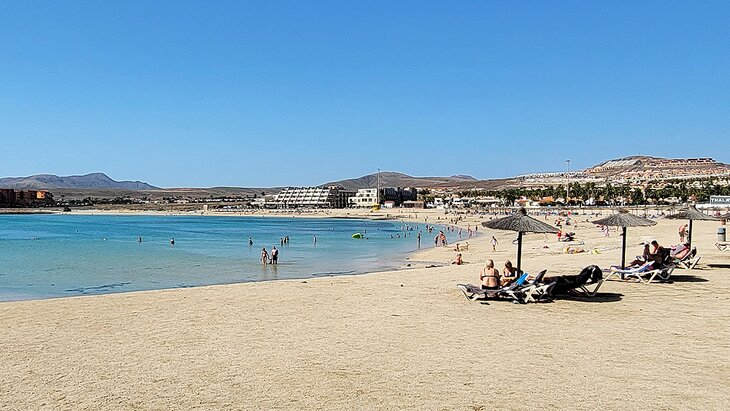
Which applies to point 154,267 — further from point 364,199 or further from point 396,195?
point 396,195

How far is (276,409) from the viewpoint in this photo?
4.85 metres

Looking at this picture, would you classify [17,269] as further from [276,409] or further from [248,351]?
[276,409]

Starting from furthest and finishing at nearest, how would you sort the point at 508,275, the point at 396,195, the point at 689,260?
the point at 396,195, the point at 689,260, the point at 508,275

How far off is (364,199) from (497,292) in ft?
476

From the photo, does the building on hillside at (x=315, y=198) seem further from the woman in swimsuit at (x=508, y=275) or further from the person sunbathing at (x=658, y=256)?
the woman in swimsuit at (x=508, y=275)

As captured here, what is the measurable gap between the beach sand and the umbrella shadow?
9cm

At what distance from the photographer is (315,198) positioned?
163 metres

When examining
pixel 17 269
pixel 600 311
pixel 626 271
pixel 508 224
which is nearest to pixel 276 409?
pixel 600 311

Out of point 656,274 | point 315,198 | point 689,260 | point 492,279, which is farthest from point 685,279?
point 315,198

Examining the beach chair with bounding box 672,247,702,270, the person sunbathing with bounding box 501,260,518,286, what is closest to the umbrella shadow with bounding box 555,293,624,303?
the person sunbathing with bounding box 501,260,518,286

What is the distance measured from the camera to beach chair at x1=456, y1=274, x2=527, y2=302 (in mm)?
9758

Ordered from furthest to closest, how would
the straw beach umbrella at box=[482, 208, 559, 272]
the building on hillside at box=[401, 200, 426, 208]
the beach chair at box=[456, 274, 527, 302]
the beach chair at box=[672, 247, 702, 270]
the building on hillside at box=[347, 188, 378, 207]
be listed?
the building on hillside at box=[347, 188, 378, 207], the building on hillside at box=[401, 200, 426, 208], the beach chair at box=[672, 247, 702, 270], the straw beach umbrella at box=[482, 208, 559, 272], the beach chair at box=[456, 274, 527, 302]

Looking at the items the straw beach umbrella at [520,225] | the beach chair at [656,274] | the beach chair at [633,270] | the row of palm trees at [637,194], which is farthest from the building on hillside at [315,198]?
the straw beach umbrella at [520,225]

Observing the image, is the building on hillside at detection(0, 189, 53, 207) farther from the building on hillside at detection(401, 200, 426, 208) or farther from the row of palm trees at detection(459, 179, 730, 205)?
the row of palm trees at detection(459, 179, 730, 205)
